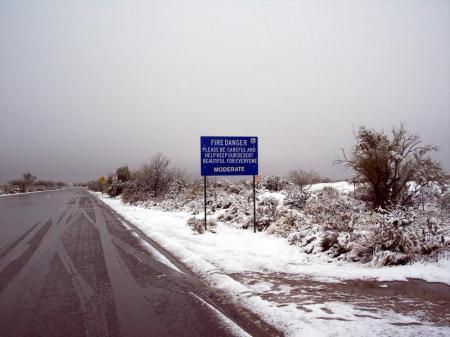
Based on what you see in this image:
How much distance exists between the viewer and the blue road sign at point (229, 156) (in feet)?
47.9

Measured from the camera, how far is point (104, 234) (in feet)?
46.8

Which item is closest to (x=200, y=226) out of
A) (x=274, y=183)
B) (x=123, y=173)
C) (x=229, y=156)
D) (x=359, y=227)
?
(x=229, y=156)

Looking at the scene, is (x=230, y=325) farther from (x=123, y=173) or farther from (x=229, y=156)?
(x=123, y=173)

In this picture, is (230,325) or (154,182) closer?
(230,325)

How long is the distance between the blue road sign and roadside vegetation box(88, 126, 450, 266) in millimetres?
1932

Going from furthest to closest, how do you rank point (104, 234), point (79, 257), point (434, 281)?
point (104, 234) < point (79, 257) < point (434, 281)

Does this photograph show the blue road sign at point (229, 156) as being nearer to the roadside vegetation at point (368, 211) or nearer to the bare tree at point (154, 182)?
the roadside vegetation at point (368, 211)

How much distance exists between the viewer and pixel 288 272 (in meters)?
8.08

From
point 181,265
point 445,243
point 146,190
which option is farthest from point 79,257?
point 146,190

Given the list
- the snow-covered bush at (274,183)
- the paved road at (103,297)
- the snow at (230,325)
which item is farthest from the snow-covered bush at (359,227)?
the snow-covered bush at (274,183)

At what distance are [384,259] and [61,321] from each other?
6.08 metres


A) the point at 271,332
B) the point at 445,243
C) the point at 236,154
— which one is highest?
the point at 236,154

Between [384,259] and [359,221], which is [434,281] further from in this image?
[359,221]

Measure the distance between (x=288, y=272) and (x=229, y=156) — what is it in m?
7.18
